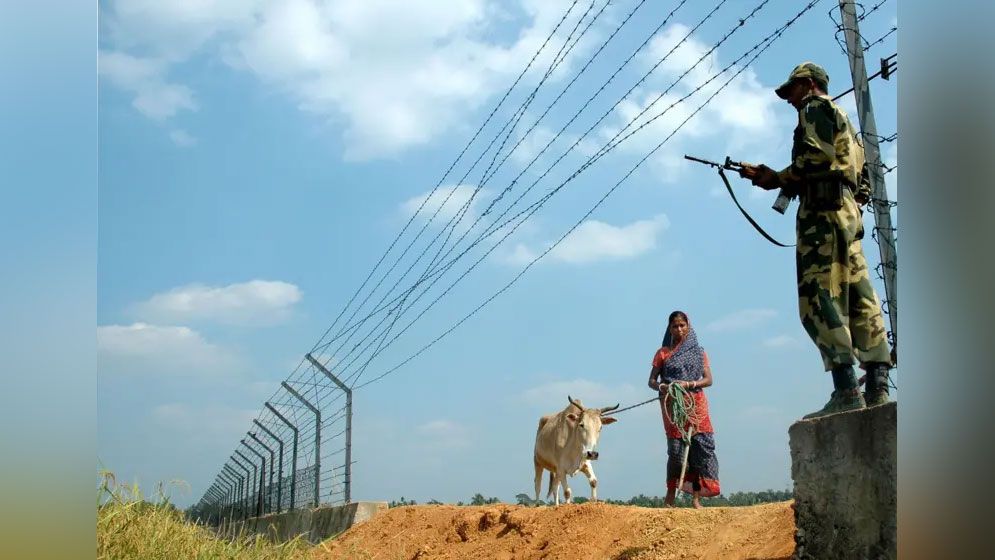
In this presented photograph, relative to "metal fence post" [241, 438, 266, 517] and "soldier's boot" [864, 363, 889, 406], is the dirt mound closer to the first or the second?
"soldier's boot" [864, 363, 889, 406]

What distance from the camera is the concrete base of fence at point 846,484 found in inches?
179

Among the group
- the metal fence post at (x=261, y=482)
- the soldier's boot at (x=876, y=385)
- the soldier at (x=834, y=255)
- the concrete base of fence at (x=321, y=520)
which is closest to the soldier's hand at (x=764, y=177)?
the soldier at (x=834, y=255)

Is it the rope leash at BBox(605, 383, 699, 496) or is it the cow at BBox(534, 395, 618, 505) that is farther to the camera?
the cow at BBox(534, 395, 618, 505)

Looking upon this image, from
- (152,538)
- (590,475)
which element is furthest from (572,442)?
(152,538)

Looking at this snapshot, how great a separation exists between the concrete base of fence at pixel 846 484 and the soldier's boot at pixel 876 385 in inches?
6.8

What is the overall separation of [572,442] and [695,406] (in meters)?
2.75

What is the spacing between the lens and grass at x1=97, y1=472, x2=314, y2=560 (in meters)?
6.12

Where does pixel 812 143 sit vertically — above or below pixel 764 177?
above

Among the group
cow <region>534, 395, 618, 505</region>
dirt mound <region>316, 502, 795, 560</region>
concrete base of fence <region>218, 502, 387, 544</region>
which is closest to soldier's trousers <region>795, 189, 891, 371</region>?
dirt mound <region>316, 502, 795, 560</region>

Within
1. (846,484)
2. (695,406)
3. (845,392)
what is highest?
(695,406)

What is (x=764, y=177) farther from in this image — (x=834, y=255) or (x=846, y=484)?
(x=846, y=484)

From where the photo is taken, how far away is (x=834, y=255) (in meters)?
4.99

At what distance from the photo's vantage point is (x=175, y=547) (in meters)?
6.40
